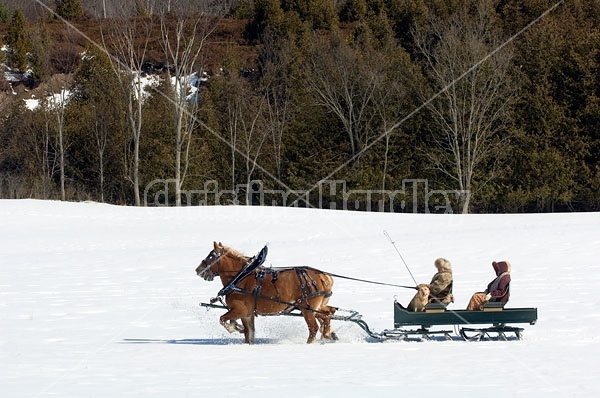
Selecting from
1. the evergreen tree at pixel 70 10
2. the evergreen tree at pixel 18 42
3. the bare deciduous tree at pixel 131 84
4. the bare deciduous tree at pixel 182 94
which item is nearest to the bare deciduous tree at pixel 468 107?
the bare deciduous tree at pixel 182 94

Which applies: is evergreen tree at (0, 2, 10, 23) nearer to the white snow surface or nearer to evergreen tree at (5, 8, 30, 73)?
evergreen tree at (5, 8, 30, 73)

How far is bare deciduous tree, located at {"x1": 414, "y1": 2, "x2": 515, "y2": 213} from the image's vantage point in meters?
48.3

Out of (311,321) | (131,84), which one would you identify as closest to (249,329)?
Answer: (311,321)

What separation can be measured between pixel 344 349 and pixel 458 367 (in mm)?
2093

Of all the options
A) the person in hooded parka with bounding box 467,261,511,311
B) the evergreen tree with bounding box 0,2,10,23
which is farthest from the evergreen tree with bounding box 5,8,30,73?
the person in hooded parka with bounding box 467,261,511,311

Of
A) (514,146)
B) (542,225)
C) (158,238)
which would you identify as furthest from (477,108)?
(158,238)

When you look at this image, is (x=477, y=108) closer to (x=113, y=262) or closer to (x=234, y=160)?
(x=234, y=160)

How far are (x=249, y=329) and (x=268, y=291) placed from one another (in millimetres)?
668

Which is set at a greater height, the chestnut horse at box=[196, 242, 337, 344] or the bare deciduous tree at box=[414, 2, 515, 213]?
the bare deciduous tree at box=[414, 2, 515, 213]

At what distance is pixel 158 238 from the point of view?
29.4 metres

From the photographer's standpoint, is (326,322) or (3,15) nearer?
(326,322)

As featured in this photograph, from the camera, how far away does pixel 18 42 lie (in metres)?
68.1

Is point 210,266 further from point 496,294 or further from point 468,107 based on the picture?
point 468,107

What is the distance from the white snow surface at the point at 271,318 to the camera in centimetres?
915
